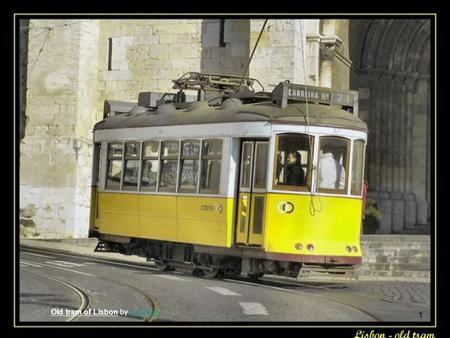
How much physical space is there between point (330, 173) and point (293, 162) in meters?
0.54

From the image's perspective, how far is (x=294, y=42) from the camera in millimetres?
21031

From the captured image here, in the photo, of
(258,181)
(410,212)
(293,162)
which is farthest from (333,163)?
(410,212)

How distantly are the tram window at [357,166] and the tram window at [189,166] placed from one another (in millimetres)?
2234

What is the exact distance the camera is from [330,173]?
41.3ft

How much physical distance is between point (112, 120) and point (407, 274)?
6.53 metres

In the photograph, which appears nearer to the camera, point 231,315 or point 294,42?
point 231,315

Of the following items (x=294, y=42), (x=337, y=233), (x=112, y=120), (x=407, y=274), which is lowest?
(x=407, y=274)

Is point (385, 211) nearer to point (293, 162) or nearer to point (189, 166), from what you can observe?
point (189, 166)

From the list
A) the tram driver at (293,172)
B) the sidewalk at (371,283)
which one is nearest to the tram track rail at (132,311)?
the tram driver at (293,172)

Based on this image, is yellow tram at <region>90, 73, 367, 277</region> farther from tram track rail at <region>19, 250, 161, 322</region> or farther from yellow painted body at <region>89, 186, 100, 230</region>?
yellow painted body at <region>89, 186, 100, 230</region>
